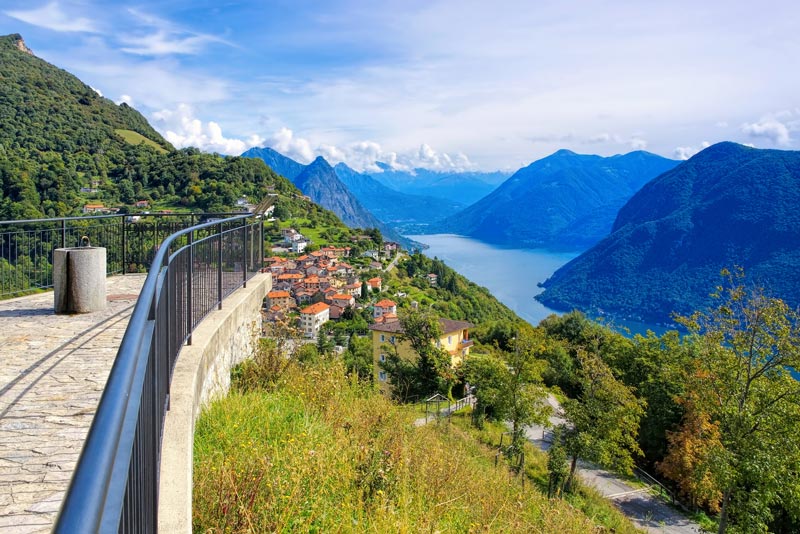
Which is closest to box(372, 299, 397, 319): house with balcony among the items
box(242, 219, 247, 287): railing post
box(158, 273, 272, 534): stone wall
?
box(158, 273, 272, 534): stone wall

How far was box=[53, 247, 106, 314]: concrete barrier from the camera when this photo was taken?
21.0ft

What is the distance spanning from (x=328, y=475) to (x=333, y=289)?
243 feet

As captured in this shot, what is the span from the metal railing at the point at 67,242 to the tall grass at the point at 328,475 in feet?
14.6

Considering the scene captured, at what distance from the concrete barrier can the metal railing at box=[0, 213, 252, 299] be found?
1.08 m

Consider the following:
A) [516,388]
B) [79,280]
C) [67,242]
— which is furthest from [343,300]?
[79,280]

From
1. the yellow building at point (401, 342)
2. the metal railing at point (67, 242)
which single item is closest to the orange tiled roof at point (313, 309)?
the yellow building at point (401, 342)

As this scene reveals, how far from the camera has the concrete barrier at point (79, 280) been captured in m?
6.40

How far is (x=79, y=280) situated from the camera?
6.57 metres

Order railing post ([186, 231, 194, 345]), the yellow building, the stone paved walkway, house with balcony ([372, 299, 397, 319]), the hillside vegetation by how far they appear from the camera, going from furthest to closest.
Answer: house with balcony ([372, 299, 397, 319]) < the hillside vegetation < the yellow building < railing post ([186, 231, 194, 345]) < the stone paved walkway

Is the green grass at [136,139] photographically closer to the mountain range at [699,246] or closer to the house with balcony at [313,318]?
the house with balcony at [313,318]

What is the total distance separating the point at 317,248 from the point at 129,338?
9726cm

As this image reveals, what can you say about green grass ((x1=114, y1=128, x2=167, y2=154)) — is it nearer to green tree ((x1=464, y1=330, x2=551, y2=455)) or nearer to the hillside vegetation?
the hillside vegetation

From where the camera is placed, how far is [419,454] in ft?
17.4

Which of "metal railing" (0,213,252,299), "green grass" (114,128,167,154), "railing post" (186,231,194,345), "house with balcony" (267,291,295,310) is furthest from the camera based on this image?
"green grass" (114,128,167,154)
